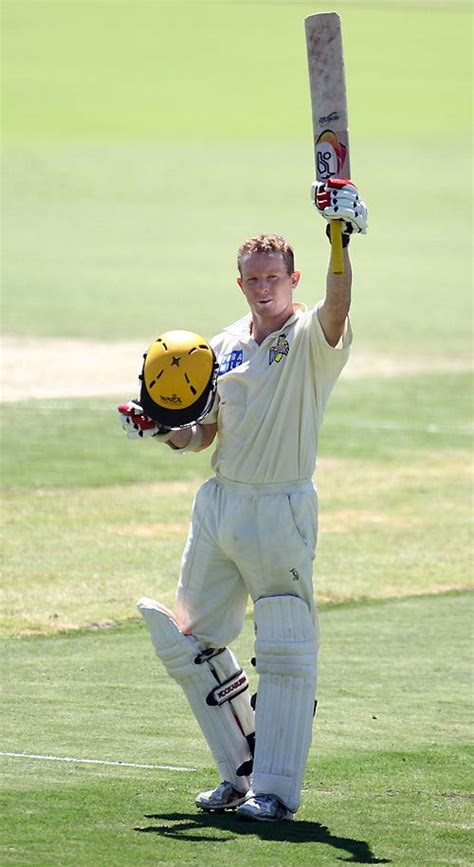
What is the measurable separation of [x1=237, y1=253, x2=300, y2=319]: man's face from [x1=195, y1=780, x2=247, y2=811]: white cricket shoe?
197 cm

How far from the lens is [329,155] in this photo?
7570mm

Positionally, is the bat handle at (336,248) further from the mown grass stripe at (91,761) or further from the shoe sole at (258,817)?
the mown grass stripe at (91,761)

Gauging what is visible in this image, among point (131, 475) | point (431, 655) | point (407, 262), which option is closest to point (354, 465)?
point (131, 475)

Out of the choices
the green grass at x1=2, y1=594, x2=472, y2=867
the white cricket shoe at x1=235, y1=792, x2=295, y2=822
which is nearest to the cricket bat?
the white cricket shoe at x1=235, y1=792, x2=295, y2=822

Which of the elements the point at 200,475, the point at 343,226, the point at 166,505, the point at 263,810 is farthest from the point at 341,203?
the point at 200,475

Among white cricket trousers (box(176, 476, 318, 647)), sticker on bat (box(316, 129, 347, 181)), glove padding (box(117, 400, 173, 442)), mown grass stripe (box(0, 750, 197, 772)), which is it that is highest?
sticker on bat (box(316, 129, 347, 181))

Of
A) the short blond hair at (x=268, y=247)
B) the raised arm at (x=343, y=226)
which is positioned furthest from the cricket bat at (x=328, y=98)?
the short blond hair at (x=268, y=247)

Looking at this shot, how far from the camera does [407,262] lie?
140 feet

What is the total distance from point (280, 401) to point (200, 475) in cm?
1244

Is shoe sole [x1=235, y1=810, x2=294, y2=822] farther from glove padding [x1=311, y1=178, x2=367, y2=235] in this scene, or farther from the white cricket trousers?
glove padding [x1=311, y1=178, x2=367, y2=235]

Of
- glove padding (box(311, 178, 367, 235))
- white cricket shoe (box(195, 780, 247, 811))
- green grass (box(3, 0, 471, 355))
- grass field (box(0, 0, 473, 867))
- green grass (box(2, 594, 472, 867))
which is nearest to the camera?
green grass (box(2, 594, 472, 867))

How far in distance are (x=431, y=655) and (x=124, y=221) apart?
35675 millimetres

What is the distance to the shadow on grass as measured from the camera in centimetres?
683

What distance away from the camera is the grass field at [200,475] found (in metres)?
7.68
